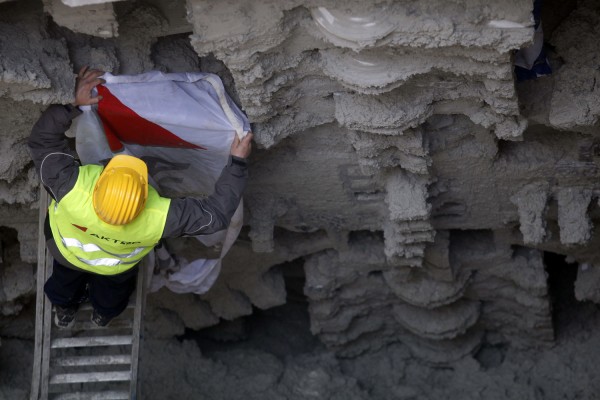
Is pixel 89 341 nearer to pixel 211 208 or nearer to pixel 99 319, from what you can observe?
pixel 99 319

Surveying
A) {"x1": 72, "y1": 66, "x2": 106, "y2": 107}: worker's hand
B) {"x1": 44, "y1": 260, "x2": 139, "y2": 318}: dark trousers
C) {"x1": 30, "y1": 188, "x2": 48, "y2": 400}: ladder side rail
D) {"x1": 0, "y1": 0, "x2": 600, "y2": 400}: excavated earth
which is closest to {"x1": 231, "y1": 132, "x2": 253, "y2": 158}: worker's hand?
{"x1": 0, "y1": 0, "x2": 600, "y2": 400}: excavated earth

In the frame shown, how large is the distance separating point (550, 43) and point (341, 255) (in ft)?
5.54

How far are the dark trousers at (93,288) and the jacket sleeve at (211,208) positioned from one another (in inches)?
18.2

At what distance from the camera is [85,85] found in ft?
11.0

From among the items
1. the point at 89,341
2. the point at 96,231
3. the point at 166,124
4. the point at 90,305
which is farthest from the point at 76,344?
the point at 166,124

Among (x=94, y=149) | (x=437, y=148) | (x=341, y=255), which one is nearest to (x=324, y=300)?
(x=341, y=255)

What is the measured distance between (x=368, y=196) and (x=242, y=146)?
907mm

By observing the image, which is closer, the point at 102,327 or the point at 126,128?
the point at 126,128

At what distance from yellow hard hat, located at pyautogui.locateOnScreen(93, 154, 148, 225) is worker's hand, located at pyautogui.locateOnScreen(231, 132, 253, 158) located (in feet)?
1.34

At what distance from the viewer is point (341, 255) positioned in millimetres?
4637

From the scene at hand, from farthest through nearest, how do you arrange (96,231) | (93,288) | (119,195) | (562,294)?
Answer: (562,294) → (93,288) → (96,231) → (119,195)

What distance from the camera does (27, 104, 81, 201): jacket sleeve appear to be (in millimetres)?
3314

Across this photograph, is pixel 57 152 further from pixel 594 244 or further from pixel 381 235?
pixel 594 244

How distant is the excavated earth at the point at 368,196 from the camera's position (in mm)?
3137
